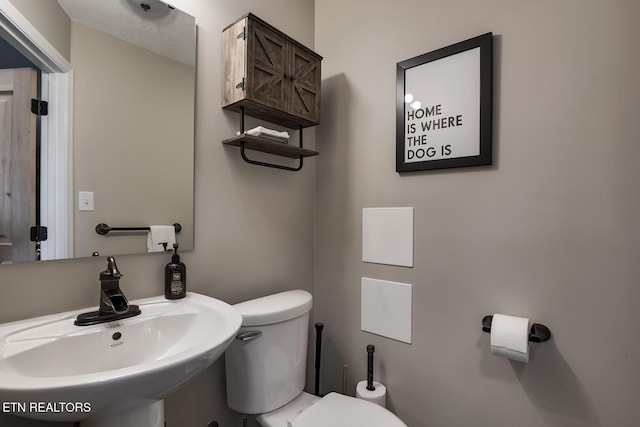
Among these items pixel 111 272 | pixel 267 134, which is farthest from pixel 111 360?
pixel 267 134

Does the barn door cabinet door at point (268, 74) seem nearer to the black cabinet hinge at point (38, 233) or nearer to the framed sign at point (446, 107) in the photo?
the framed sign at point (446, 107)

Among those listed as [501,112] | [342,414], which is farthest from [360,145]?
[342,414]

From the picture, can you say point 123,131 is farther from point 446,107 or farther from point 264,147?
point 446,107

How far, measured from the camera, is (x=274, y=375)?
1.30 meters

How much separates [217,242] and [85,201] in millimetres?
501

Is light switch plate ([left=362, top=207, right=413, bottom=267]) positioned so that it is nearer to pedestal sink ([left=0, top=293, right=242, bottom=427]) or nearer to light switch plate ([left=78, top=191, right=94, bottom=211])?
pedestal sink ([left=0, top=293, right=242, bottom=427])

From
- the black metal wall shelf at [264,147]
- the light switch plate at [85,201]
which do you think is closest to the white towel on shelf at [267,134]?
the black metal wall shelf at [264,147]

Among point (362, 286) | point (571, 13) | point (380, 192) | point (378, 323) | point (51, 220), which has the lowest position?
point (378, 323)

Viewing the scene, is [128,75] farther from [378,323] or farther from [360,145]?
[378,323]

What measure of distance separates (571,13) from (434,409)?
5.32ft

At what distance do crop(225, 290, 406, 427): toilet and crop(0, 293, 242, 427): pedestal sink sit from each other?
249 mm

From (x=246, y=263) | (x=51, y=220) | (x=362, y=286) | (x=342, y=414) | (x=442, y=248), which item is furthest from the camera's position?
(x=362, y=286)

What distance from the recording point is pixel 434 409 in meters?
1.38

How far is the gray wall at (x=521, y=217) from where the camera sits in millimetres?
1014
